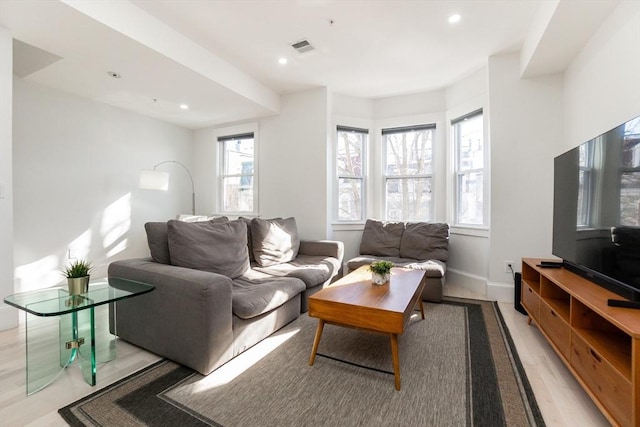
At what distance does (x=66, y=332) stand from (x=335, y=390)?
184 centimetres

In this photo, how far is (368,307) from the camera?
1.77 metres

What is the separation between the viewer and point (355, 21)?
8.63ft

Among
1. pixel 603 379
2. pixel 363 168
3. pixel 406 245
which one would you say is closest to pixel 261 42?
pixel 363 168

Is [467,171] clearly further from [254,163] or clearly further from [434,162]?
[254,163]

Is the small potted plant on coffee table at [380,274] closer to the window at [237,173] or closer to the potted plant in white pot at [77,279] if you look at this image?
the potted plant in white pot at [77,279]

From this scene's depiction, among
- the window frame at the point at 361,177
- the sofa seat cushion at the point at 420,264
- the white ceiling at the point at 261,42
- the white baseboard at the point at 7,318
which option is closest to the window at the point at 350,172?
the window frame at the point at 361,177

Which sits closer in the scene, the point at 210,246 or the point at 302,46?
the point at 210,246

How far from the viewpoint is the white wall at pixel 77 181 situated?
327 centimetres

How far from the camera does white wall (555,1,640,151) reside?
1882 millimetres

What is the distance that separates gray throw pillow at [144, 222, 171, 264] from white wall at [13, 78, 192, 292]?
6.93 ft

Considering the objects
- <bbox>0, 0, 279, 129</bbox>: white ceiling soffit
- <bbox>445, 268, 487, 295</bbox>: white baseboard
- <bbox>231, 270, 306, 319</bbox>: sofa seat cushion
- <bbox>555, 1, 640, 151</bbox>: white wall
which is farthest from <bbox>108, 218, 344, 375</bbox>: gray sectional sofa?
<bbox>555, 1, 640, 151</bbox>: white wall

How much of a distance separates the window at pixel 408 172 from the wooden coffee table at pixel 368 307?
7.04 ft

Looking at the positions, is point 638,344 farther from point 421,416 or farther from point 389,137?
point 389,137

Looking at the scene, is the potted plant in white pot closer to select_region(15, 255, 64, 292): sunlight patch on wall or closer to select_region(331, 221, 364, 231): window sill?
select_region(15, 255, 64, 292): sunlight patch on wall
